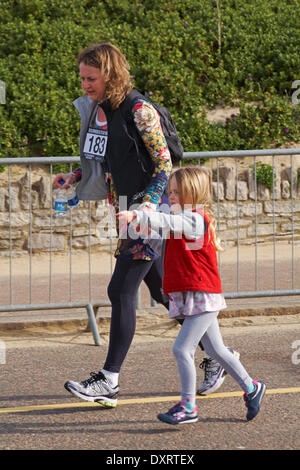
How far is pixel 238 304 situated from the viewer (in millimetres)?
7797

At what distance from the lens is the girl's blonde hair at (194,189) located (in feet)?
15.0

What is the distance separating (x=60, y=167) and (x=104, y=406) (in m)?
6.17

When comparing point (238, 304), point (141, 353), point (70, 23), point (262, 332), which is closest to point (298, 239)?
point (238, 304)

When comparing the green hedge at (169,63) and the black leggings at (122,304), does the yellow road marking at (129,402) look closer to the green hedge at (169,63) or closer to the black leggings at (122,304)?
the black leggings at (122,304)

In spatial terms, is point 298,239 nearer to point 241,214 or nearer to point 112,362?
point 241,214

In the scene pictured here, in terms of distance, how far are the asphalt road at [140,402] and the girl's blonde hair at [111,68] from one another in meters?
1.71

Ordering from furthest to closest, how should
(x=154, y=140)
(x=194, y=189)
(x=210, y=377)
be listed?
(x=210, y=377) < (x=154, y=140) < (x=194, y=189)

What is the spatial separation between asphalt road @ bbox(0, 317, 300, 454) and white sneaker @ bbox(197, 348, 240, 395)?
0.18ft

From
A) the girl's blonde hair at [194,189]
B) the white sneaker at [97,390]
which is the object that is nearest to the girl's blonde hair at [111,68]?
the girl's blonde hair at [194,189]

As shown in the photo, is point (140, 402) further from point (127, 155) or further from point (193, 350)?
point (127, 155)

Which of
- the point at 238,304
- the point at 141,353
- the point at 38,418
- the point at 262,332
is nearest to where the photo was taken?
the point at 38,418

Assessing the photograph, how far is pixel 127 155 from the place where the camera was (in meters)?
4.93

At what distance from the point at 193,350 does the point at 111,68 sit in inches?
62.1

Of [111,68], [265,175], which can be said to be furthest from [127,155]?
[265,175]
